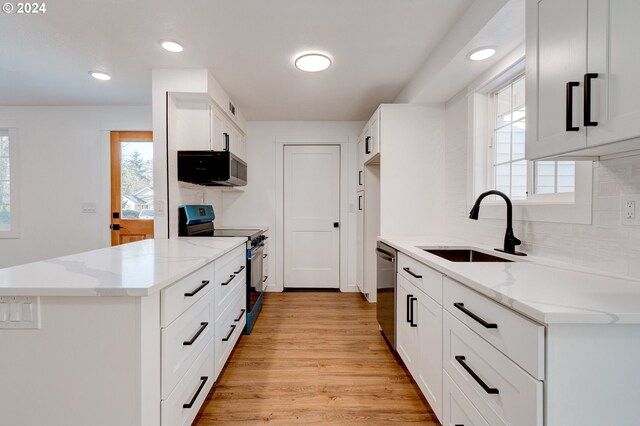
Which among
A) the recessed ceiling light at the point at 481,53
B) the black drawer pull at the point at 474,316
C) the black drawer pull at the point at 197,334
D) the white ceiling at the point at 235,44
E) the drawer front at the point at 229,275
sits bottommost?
the black drawer pull at the point at 197,334

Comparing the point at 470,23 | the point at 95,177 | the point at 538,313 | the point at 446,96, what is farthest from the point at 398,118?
the point at 95,177

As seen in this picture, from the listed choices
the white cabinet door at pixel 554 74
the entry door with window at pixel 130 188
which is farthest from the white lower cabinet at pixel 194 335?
the entry door with window at pixel 130 188

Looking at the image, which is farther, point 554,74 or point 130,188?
point 130,188

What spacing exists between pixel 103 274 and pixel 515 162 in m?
2.46

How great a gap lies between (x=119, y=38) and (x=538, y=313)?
2.90m

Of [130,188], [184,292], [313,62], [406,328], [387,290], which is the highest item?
[313,62]

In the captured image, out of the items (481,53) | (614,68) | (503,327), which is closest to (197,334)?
(503,327)

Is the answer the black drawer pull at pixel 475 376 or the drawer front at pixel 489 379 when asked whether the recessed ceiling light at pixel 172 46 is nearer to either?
the drawer front at pixel 489 379

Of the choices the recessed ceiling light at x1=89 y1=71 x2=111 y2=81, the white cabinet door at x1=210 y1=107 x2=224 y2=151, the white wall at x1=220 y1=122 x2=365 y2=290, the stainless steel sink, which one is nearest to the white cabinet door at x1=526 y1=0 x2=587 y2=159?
the stainless steel sink

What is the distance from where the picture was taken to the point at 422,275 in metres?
1.69

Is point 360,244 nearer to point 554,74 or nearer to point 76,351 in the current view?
point 554,74

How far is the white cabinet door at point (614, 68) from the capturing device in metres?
0.81

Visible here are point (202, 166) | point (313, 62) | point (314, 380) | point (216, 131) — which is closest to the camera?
point (314, 380)

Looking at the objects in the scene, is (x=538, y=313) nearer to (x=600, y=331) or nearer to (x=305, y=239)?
(x=600, y=331)
